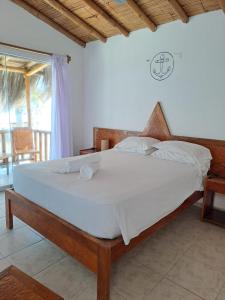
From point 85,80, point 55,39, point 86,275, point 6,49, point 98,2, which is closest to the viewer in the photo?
point 86,275

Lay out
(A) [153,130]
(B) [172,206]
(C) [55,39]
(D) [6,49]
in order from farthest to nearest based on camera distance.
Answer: (C) [55,39], (A) [153,130], (D) [6,49], (B) [172,206]

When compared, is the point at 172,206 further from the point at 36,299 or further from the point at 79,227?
the point at 36,299

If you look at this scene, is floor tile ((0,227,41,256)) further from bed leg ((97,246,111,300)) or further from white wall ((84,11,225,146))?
white wall ((84,11,225,146))

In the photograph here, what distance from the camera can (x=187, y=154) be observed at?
9.11ft

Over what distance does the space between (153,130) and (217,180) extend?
1.25m

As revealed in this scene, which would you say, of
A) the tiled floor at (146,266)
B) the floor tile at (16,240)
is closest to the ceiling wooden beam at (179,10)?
the tiled floor at (146,266)

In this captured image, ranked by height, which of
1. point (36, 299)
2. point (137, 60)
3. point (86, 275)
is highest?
point (137, 60)

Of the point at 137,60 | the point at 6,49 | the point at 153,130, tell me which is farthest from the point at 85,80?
the point at 153,130

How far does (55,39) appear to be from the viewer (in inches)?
154

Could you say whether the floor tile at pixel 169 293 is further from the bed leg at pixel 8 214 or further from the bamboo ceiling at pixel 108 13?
the bamboo ceiling at pixel 108 13

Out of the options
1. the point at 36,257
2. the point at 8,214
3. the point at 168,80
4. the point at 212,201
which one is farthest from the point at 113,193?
the point at 168,80

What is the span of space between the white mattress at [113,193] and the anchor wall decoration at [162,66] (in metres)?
1.43

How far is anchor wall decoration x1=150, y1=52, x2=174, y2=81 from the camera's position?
3.29m

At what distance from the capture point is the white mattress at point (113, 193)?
1616 mm
